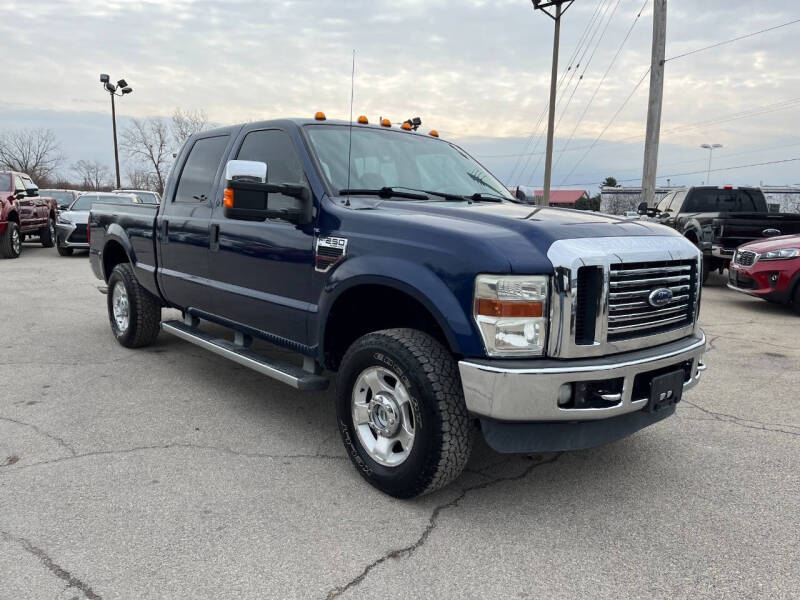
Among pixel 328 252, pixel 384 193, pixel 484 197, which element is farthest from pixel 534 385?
pixel 484 197

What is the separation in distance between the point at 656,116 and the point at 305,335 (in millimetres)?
14623

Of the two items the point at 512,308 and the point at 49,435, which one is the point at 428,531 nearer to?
the point at 512,308

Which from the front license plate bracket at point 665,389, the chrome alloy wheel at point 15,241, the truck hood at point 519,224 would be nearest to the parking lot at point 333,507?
the front license plate bracket at point 665,389

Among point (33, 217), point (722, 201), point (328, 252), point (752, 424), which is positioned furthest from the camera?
point (33, 217)

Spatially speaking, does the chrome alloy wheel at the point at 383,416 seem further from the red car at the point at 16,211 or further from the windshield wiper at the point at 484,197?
the red car at the point at 16,211

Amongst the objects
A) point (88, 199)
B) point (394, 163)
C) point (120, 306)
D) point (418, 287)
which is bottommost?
point (120, 306)

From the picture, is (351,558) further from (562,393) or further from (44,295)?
(44,295)

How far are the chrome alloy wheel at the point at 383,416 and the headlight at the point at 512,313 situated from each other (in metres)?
0.54

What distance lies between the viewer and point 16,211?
14.6 metres

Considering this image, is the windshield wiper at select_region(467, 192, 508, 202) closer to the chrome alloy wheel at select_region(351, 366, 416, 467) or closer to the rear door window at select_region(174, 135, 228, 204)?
the chrome alloy wheel at select_region(351, 366, 416, 467)

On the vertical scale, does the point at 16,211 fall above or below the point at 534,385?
above

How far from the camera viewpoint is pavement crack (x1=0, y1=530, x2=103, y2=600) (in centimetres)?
233

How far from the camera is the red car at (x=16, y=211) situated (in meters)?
14.1

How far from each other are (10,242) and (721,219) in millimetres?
15038
